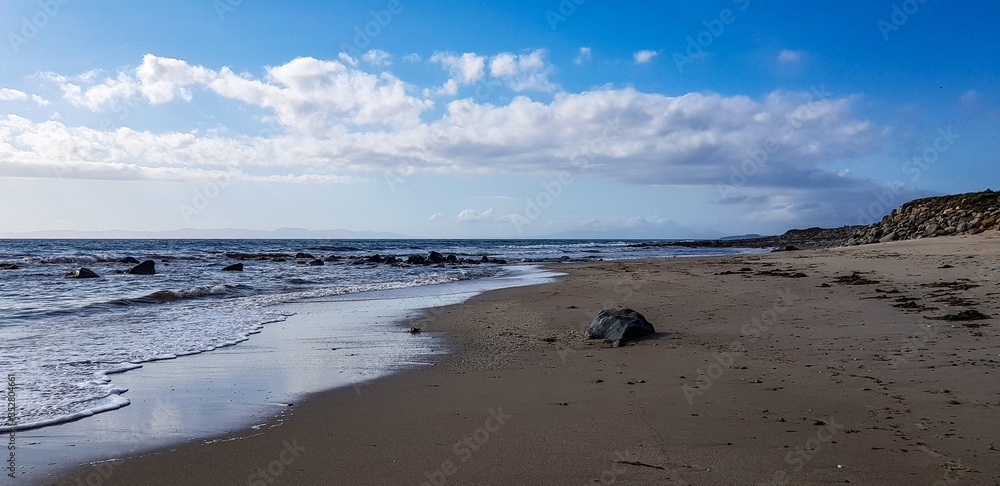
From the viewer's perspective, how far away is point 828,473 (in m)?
3.84

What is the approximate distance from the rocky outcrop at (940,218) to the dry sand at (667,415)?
23.3 meters

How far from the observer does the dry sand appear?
13.1ft

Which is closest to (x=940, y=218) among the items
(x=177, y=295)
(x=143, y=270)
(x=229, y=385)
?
(x=177, y=295)

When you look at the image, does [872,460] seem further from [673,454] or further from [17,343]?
[17,343]

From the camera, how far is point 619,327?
29.4ft

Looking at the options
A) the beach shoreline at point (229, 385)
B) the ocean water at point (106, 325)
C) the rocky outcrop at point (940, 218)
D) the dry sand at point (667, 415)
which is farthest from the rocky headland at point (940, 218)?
the beach shoreline at point (229, 385)

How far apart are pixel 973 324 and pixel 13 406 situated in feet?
37.3

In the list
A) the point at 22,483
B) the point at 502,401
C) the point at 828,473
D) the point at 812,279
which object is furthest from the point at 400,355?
the point at 812,279

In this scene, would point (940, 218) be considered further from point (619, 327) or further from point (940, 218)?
point (619, 327)

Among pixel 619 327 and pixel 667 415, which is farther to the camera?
pixel 619 327

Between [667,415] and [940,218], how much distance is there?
114 ft

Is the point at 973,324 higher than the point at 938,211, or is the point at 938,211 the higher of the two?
the point at 938,211

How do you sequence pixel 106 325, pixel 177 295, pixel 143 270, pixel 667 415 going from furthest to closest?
1. pixel 143 270
2. pixel 177 295
3. pixel 106 325
4. pixel 667 415

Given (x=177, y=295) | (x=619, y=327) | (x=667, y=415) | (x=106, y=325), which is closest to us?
(x=667, y=415)
